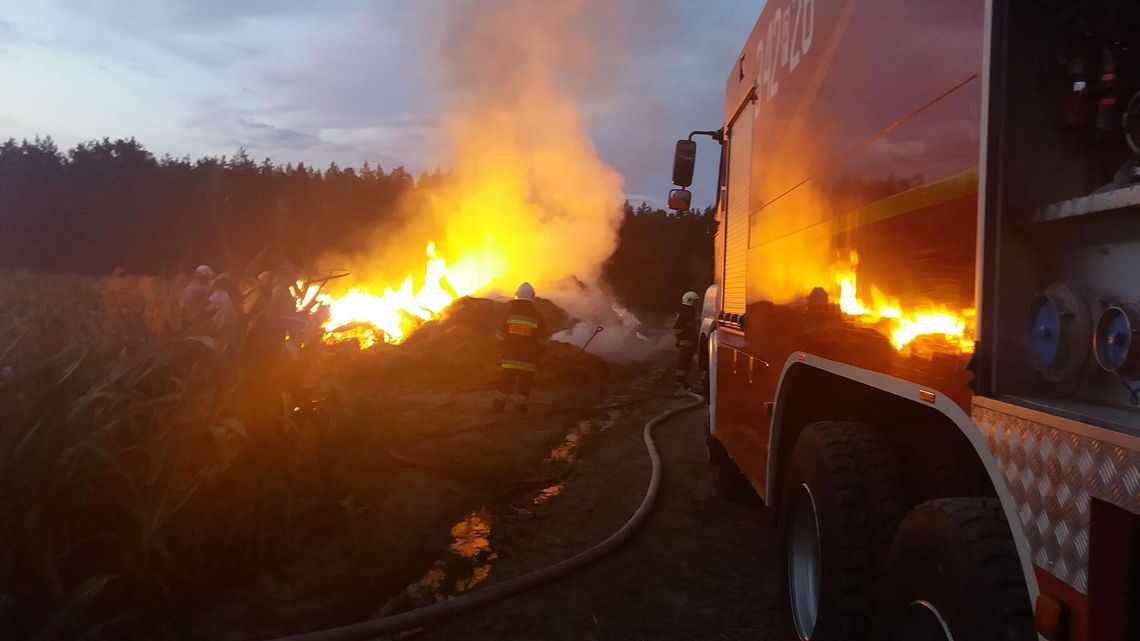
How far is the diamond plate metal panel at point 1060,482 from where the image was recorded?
1387 millimetres

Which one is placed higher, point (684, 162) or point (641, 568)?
point (684, 162)

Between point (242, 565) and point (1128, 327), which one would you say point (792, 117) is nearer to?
point (1128, 327)

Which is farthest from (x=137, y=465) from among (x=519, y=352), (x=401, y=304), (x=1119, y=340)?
(x=401, y=304)

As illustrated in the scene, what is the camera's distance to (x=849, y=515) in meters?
2.85

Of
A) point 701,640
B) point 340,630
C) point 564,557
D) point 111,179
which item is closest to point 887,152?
point 701,640

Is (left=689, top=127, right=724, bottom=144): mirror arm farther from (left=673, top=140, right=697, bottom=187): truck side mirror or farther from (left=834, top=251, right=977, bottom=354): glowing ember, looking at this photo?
(left=834, top=251, right=977, bottom=354): glowing ember

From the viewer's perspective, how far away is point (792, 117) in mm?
3801

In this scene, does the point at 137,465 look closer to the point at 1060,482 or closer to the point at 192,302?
the point at 192,302

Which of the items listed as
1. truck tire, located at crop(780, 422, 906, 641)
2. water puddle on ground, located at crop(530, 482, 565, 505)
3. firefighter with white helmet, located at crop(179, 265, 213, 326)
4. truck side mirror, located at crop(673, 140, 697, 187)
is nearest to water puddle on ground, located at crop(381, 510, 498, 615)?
water puddle on ground, located at crop(530, 482, 565, 505)

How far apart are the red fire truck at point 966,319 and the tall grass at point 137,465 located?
113 inches

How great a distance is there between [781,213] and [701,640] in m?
2.12

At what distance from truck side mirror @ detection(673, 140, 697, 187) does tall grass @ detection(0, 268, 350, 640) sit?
358cm

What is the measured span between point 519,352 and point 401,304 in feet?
25.1

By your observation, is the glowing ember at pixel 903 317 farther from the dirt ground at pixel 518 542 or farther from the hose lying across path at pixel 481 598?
the hose lying across path at pixel 481 598
